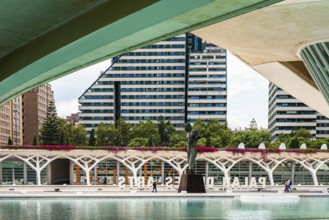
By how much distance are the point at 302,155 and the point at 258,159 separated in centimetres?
401

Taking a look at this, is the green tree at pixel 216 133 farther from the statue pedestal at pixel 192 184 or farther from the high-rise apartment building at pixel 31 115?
the high-rise apartment building at pixel 31 115

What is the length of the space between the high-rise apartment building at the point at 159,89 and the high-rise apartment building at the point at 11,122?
1403 cm

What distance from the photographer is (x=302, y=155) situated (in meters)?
49.5

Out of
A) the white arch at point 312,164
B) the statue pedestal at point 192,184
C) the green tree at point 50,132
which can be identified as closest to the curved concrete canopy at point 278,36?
the statue pedestal at point 192,184

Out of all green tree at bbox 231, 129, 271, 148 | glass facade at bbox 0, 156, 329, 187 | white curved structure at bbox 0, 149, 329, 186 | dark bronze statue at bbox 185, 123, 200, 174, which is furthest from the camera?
green tree at bbox 231, 129, 271, 148

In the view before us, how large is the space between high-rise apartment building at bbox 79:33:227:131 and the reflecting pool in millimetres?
87521

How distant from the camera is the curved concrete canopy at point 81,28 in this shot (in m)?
4.09

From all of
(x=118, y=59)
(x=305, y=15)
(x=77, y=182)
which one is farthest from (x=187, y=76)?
(x=305, y=15)

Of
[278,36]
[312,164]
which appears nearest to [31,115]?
[312,164]

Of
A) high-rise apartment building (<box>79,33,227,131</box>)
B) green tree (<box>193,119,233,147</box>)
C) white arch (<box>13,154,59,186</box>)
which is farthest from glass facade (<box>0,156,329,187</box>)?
high-rise apartment building (<box>79,33,227,131</box>)

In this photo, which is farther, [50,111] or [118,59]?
[118,59]

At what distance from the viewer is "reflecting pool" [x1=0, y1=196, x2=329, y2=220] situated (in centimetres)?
2238

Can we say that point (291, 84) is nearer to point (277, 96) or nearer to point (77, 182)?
point (77, 182)

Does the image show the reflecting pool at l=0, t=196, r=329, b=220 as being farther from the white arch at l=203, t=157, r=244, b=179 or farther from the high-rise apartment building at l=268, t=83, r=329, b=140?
the high-rise apartment building at l=268, t=83, r=329, b=140
